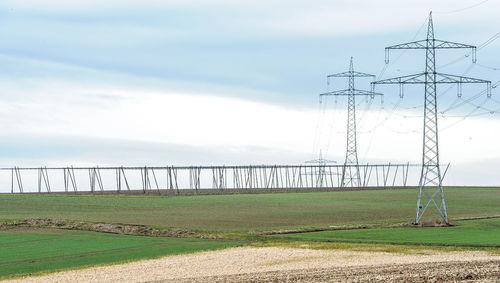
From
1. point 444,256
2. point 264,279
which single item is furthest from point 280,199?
point 264,279

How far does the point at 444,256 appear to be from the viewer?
43.0m

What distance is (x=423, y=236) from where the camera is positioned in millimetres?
55719

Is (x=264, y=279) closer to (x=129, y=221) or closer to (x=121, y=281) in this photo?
(x=121, y=281)

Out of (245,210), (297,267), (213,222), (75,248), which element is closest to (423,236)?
(297,267)

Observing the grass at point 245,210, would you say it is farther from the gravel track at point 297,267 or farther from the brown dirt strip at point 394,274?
the brown dirt strip at point 394,274

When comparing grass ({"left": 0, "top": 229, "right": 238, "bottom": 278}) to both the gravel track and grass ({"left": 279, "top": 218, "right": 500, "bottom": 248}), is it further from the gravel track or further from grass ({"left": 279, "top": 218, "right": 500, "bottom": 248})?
grass ({"left": 279, "top": 218, "right": 500, "bottom": 248})

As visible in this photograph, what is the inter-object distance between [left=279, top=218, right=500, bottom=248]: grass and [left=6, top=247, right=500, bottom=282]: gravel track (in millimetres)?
5560

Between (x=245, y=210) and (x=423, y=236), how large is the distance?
102 feet

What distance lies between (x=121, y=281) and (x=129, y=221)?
3396 centimetres

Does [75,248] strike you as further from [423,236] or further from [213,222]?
[423,236]

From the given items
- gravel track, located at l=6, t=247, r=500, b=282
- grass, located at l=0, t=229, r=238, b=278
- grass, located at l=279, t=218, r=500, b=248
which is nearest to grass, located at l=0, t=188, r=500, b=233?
grass, located at l=279, t=218, r=500, b=248

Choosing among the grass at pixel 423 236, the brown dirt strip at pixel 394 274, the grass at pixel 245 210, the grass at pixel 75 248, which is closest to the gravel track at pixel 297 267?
the brown dirt strip at pixel 394 274

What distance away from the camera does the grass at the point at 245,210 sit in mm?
69312

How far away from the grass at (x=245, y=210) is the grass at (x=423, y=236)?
567 centimetres
